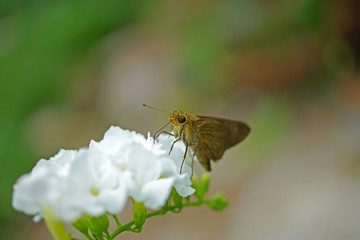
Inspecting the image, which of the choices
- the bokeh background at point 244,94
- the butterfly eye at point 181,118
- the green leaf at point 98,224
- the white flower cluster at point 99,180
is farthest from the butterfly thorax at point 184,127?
the bokeh background at point 244,94

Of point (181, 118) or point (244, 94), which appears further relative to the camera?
point (244, 94)

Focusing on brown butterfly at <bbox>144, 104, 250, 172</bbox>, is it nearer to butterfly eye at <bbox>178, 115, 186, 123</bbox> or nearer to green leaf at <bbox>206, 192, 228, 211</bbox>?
butterfly eye at <bbox>178, 115, 186, 123</bbox>

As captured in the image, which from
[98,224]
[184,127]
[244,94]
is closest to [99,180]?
[98,224]

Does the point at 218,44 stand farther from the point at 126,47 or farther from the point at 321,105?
the point at 126,47

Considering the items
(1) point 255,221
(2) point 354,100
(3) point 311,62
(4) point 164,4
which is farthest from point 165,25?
(1) point 255,221

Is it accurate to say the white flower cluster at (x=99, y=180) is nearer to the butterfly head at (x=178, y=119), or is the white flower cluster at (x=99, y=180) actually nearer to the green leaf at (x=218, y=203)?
the butterfly head at (x=178, y=119)

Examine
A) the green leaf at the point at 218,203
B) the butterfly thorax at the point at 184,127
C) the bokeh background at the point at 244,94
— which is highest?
the bokeh background at the point at 244,94

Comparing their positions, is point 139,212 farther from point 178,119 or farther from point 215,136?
point 215,136
